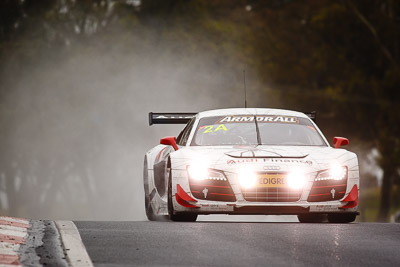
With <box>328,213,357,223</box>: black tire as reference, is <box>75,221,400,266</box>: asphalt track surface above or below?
above

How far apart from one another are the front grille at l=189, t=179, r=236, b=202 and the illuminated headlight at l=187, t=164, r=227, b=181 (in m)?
0.03

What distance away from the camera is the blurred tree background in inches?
1612

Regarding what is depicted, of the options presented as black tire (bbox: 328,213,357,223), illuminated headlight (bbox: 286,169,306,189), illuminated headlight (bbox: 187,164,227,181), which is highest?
illuminated headlight (bbox: 187,164,227,181)

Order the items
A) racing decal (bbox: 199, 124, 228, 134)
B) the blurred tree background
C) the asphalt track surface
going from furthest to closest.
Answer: the blurred tree background → racing decal (bbox: 199, 124, 228, 134) → the asphalt track surface

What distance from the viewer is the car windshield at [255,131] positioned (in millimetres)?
11453

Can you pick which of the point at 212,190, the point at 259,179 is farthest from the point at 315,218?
the point at 212,190

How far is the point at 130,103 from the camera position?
43656mm

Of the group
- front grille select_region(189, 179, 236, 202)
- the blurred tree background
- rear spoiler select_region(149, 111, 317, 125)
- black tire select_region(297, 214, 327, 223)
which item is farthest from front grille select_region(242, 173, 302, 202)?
the blurred tree background

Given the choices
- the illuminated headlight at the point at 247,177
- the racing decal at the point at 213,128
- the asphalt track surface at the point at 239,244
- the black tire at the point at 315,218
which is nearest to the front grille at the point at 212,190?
the illuminated headlight at the point at 247,177

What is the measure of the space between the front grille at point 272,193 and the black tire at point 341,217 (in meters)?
0.75

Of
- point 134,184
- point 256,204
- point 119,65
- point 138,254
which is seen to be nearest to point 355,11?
point 119,65

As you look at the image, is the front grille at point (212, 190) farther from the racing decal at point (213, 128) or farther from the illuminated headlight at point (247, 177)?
the racing decal at point (213, 128)

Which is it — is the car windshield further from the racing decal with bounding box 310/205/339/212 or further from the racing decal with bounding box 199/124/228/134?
the racing decal with bounding box 310/205/339/212

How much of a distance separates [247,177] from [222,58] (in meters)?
32.7
